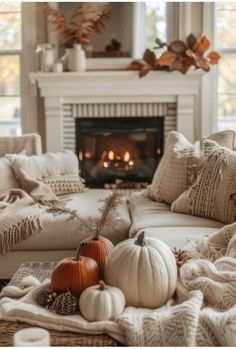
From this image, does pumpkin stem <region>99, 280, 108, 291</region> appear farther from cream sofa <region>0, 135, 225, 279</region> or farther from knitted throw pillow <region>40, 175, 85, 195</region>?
knitted throw pillow <region>40, 175, 85, 195</region>

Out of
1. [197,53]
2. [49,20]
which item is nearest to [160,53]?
[197,53]

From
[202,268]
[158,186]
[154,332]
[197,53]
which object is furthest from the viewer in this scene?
[197,53]

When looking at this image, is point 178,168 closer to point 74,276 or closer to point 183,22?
point 74,276

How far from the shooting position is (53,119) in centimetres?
476

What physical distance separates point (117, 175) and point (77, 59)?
1.03 m

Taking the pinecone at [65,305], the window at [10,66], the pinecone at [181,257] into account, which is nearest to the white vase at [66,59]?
the window at [10,66]

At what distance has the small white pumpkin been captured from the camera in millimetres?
1650

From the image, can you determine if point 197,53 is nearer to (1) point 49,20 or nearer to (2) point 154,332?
(1) point 49,20

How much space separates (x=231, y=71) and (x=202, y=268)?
337 cm

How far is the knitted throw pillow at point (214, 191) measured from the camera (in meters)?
2.87

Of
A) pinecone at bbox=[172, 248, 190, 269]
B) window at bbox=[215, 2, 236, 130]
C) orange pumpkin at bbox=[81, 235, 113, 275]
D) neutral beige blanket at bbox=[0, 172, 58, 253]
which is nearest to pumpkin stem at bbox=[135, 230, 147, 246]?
orange pumpkin at bbox=[81, 235, 113, 275]

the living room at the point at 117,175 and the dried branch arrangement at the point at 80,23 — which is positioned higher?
the dried branch arrangement at the point at 80,23

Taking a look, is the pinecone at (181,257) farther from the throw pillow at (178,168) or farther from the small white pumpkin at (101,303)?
the throw pillow at (178,168)

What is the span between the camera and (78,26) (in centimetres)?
469
